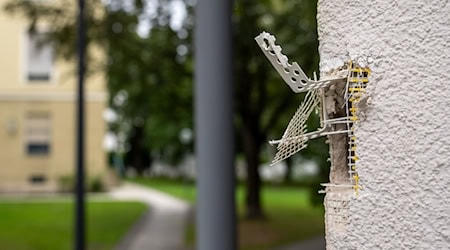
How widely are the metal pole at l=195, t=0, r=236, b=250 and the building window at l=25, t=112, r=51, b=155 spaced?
31.0 m

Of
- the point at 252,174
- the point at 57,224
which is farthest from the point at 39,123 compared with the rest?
the point at 252,174

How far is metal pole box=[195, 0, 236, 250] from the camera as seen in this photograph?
10.7 feet

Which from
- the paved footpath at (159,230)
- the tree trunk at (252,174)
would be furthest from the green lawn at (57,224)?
the tree trunk at (252,174)

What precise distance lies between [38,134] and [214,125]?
31298 millimetres

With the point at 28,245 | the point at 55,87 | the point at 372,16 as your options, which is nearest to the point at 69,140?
the point at 55,87

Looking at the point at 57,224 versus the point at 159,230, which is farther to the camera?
the point at 159,230

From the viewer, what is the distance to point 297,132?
1.50 m

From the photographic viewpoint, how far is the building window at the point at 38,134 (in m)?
33.1

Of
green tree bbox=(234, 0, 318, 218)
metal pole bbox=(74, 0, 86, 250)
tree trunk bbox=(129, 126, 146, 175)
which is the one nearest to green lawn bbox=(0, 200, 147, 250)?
green tree bbox=(234, 0, 318, 218)

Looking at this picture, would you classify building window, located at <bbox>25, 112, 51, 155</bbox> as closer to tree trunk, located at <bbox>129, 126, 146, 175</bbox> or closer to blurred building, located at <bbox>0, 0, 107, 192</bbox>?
blurred building, located at <bbox>0, 0, 107, 192</bbox>

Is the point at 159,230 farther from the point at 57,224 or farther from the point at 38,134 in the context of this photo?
the point at 38,134

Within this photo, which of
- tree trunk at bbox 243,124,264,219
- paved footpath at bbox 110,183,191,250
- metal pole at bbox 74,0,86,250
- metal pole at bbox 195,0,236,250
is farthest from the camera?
tree trunk at bbox 243,124,264,219

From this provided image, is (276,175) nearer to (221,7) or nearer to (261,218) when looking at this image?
(261,218)

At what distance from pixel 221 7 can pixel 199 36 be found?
0.63 ft
